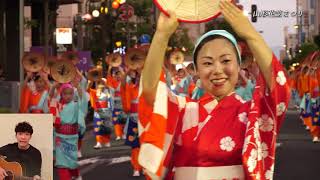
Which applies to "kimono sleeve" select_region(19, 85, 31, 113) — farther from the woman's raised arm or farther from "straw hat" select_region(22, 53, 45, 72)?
the woman's raised arm

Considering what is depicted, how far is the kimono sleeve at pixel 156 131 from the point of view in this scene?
406cm

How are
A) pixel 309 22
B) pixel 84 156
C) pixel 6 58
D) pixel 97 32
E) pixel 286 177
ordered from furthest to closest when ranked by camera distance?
pixel 309 22 → pixel 97 32 → pixel 6 58 → pixel 84 156 → pixel 286 177

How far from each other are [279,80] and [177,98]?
524mm

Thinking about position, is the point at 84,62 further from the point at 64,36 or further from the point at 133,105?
the point at 133,105

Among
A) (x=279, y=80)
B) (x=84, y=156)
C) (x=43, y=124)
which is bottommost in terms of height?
(x=84, y=156)

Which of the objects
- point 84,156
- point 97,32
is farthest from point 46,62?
point 97,32

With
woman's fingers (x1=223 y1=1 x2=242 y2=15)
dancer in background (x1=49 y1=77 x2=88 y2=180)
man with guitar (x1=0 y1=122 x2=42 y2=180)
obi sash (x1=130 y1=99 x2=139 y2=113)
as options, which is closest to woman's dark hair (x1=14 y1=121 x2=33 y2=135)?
Answer: man with guitar (x1=0 y1=122 x2=42 y2=180)

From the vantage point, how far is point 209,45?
4258 millimetres

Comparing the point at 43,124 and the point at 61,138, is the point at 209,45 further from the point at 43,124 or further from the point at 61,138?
the point at 61,138

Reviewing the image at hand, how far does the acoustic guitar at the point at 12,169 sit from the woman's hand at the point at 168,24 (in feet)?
6.50

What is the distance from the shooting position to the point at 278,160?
15.6 m

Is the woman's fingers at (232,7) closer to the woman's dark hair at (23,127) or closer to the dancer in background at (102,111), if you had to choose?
the woman's dark hair at (23,127)

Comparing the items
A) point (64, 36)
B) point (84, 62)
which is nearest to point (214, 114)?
point (84, 62)

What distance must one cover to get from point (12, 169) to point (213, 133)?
75.1 inches
